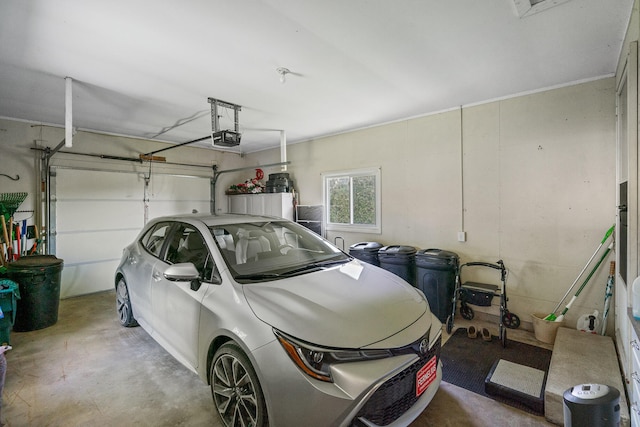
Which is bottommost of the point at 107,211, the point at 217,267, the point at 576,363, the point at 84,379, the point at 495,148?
the point at 84,379

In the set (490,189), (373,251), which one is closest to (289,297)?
(373,251)

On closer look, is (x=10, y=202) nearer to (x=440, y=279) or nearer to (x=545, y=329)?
(x=440, y=279)

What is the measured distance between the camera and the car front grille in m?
1.44

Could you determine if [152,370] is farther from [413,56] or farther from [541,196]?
[541,196]

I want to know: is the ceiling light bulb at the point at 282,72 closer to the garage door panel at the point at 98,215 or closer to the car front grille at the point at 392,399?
the car front grille at the point at 392,399

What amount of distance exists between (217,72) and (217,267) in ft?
6.45

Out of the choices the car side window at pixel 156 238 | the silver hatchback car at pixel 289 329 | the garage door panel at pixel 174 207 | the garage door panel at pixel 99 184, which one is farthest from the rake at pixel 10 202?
the silver hatchback car at pixel 289 329

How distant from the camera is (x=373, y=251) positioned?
4.27 m

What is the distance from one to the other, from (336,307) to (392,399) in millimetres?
543

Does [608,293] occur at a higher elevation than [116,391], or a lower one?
higher

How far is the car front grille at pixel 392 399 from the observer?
1.44 m

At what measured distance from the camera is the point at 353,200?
17.1 feet

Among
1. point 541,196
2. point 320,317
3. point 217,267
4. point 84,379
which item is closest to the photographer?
point 320,317

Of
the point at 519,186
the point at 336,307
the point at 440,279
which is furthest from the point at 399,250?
the point at 336,307
